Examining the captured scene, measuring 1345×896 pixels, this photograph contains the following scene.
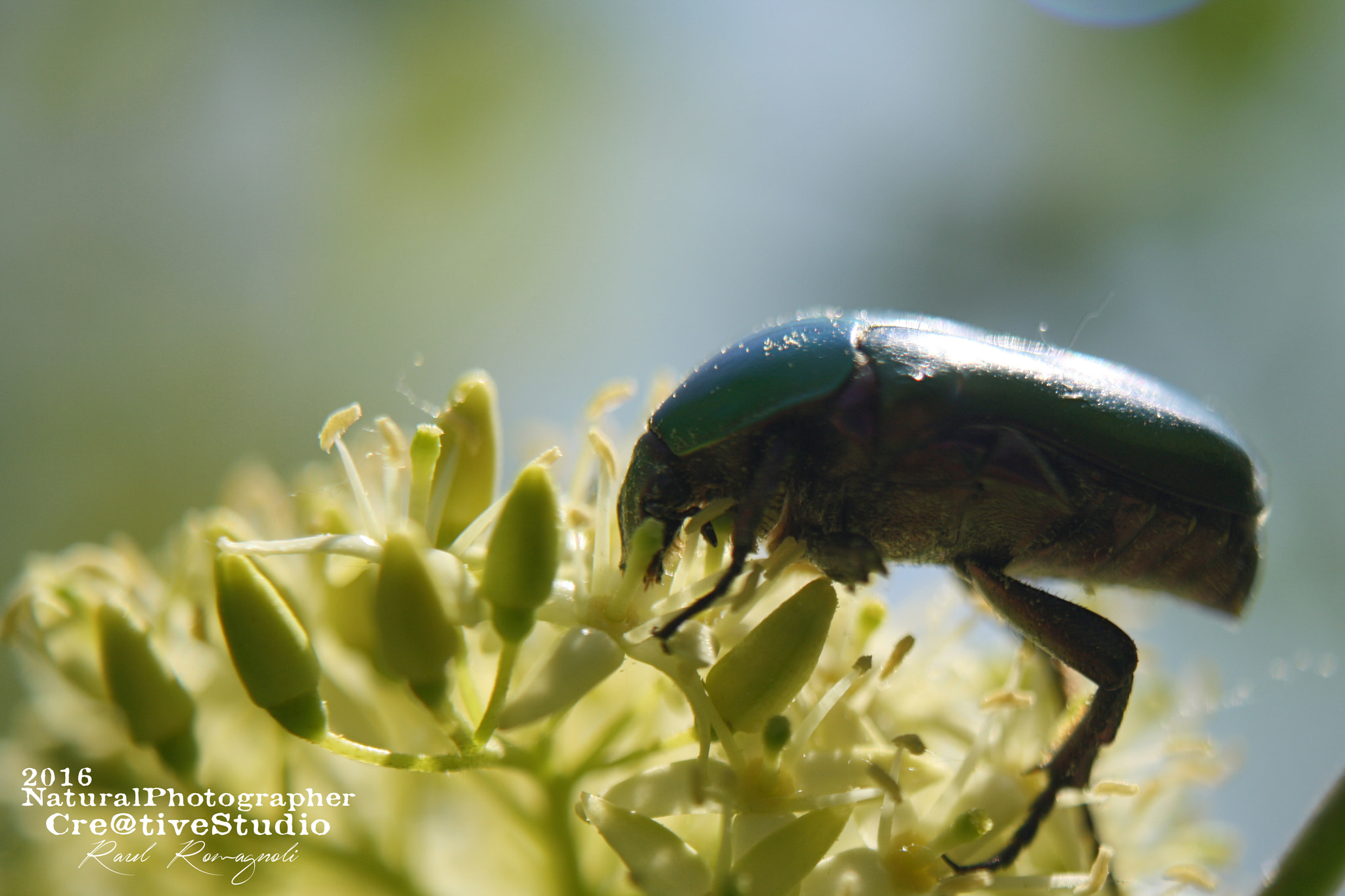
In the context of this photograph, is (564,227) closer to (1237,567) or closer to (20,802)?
(20,802)

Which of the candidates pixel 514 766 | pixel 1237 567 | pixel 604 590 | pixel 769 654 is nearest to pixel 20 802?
pixel 514 766

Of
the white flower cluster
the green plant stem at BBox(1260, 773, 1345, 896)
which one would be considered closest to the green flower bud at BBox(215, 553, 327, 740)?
the white flower cluster

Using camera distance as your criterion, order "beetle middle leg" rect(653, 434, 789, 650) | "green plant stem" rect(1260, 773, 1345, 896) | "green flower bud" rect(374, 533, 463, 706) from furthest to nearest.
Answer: "beetle middle leg" rect(653, 434, 789, 650), "green flower bud" rect(374, 533, 463, 706), "green plant stem" rect(1260, 773, 1345, 896)

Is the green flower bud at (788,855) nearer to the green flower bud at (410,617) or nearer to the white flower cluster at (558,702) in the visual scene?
the white flower cluster at (558,702)

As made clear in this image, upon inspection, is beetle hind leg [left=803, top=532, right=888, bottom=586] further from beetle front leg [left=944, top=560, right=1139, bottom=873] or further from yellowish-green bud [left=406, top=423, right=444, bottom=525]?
yellowish-green bud [left=406, top=423, right=444, bottom=525]

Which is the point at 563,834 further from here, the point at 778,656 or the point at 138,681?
the point at 138,681

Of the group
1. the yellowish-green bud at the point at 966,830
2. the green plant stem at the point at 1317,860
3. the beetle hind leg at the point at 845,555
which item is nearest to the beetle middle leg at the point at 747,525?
the beetle hind leg at the point at 845,555
